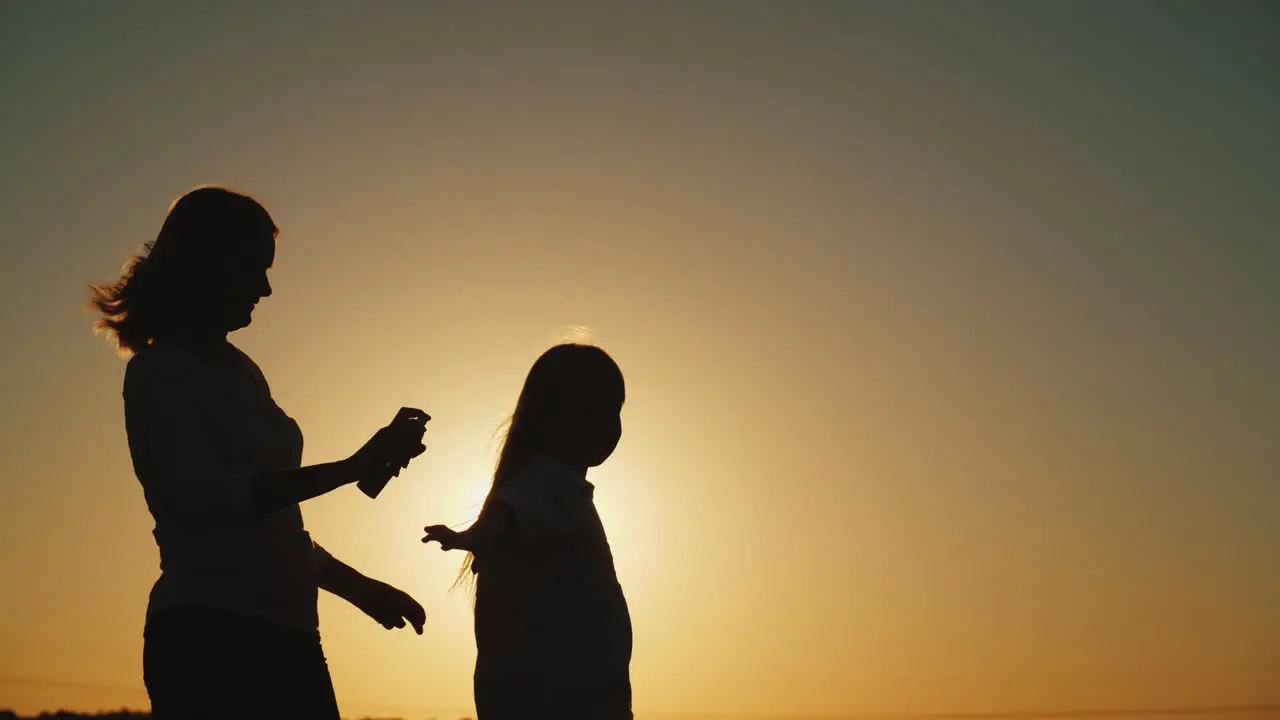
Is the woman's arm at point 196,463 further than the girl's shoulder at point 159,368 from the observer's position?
No

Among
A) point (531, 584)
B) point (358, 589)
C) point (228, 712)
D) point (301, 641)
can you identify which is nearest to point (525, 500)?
point (531, 584)

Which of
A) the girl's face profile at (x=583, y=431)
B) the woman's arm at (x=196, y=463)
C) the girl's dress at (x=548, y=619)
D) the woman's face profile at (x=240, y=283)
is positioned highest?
the woman's face profile at (x=240, y=283)

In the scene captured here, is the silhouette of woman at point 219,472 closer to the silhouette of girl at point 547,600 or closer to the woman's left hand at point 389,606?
the woman's left hand at point 389,606

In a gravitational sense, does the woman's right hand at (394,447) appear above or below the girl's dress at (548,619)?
above

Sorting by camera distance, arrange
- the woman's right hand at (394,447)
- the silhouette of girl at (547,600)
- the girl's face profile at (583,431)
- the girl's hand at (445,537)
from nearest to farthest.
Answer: the woman's right hand at (394,447)
the girl's hand at (445,537)
the silhouette of girl at (547,600)
the girl's face profile at (583,431)

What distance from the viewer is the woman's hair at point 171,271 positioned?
3920 millimetres

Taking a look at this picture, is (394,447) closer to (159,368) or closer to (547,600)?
(159,368)

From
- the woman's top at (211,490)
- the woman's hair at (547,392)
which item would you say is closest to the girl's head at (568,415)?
the woman's hair at (547,392)

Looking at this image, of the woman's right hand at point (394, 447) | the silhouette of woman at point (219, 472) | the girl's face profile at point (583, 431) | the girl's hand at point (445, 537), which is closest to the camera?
the silhouette of woman at point (219, 472)

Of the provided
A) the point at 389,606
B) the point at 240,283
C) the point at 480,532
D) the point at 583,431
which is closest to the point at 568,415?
the point at 583,431

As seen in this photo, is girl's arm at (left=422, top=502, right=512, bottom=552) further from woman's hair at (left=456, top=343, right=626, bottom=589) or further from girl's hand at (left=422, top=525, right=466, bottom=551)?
woman's hair at (left=456, top=343, right=626, bottom=589)

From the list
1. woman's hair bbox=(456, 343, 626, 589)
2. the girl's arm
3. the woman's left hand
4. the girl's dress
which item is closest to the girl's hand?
the girl's arm

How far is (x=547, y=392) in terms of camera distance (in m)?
4.74

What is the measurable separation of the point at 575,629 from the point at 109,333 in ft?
5.82
